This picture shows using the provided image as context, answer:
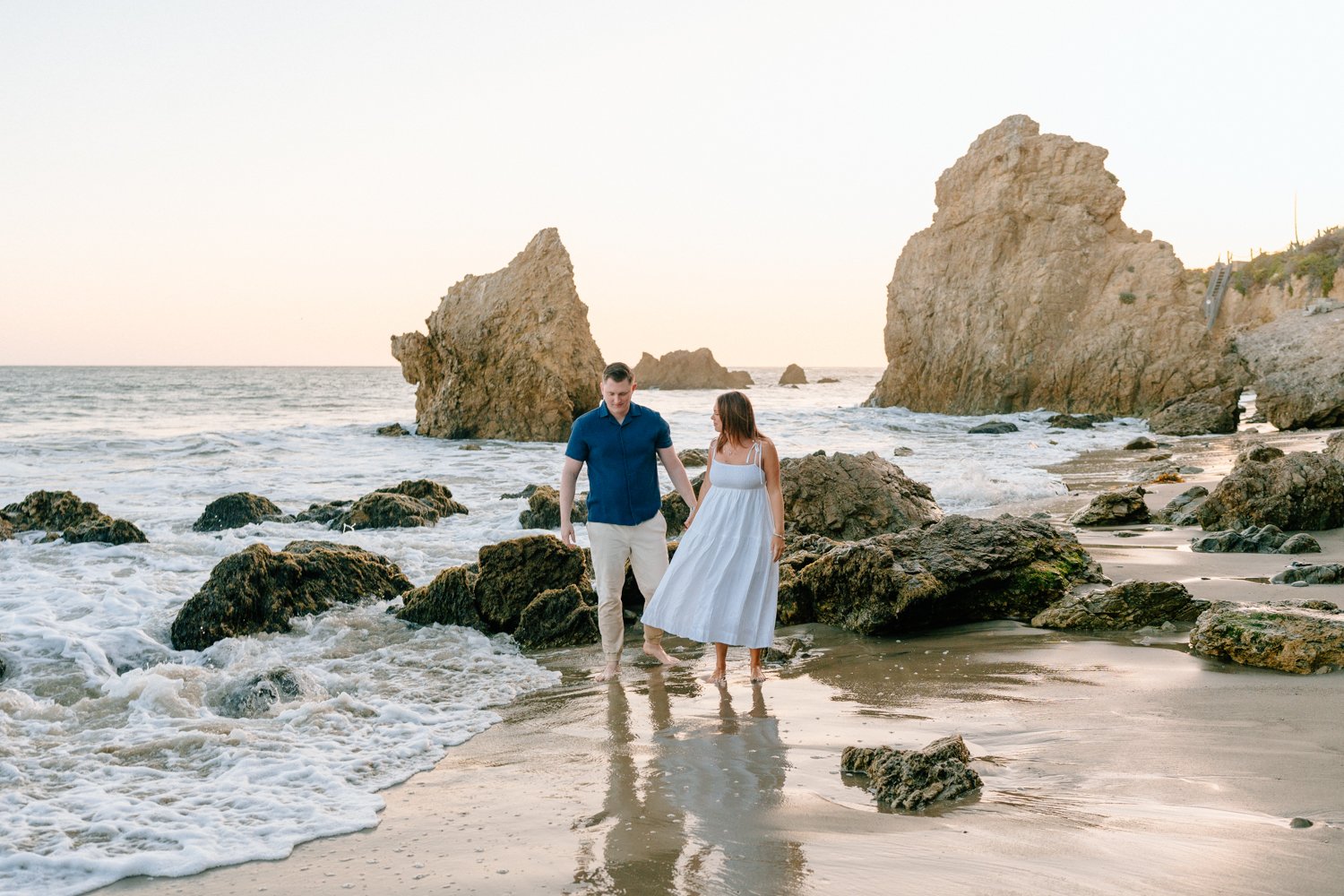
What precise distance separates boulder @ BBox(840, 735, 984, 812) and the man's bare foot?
254 cm

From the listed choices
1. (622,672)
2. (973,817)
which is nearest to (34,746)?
(622,672)

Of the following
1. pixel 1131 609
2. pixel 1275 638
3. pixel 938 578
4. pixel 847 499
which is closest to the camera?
pixel 1275 638

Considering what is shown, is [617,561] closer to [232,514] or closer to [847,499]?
[847,499]

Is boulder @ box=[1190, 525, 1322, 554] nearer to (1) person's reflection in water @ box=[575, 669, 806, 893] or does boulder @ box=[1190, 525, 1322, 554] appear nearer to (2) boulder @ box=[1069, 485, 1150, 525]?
(2) boulder @ box=[1069, 485, 1150, 525]

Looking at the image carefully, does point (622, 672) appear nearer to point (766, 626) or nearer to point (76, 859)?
point (766, 626)

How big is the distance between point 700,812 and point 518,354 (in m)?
25.3

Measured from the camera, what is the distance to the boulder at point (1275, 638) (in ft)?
15.8

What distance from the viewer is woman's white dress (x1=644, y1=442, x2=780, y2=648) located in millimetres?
5707

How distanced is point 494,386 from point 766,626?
23.6m

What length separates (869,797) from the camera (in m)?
3.74

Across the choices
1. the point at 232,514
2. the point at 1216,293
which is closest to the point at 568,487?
the point at 232,514

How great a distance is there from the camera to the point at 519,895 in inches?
122

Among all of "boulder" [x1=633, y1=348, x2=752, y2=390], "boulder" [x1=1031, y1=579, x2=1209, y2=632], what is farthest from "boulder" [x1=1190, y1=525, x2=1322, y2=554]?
"boulder" [x1=633, y1=348, x2=752, y2=390]

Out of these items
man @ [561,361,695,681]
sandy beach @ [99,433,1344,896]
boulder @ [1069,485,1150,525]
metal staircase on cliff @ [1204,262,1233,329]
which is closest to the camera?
sandy beach @ [99,433,1344,896]
